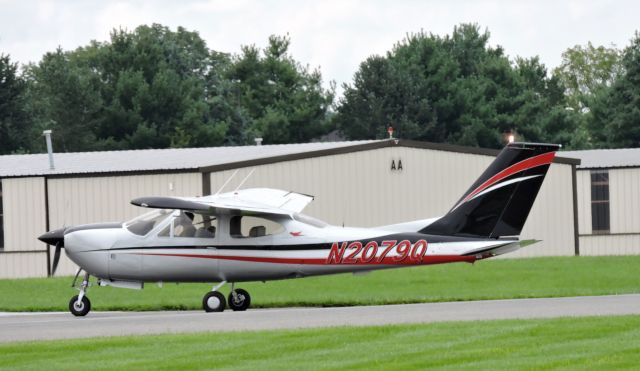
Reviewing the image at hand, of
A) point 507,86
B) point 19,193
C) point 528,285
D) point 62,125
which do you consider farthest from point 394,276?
point 507,86

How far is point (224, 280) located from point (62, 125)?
56.6 m

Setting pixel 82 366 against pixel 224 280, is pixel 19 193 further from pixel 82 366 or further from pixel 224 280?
pixel 82 366

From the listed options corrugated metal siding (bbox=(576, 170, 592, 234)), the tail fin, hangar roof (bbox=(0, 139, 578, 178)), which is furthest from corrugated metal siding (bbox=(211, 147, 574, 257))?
the tail fin

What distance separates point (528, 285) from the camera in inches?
1166

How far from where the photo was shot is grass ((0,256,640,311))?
27.0 metres

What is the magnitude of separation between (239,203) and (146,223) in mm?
1678

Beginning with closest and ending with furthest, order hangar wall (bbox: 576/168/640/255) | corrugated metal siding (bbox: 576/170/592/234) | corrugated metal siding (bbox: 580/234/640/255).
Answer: hangar wall (bbox: 576/168/640/255) → corrugated metal siding (bbox: 576/170/592/234) → corrugated metal siding (bbox: 580/234/640/255)

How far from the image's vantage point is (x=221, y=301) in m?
24.1


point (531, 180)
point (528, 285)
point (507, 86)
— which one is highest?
point (507, 86)

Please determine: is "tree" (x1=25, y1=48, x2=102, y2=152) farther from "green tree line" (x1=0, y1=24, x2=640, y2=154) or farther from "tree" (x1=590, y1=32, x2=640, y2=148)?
"tree" (x1=590, y1=32, x2=640, y2=148)

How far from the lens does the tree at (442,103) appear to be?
84.1 metres

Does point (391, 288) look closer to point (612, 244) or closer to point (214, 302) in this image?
point (214, 302)

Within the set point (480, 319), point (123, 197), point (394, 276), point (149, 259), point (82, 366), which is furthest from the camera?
point (123, 197)

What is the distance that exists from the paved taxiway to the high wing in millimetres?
1801
